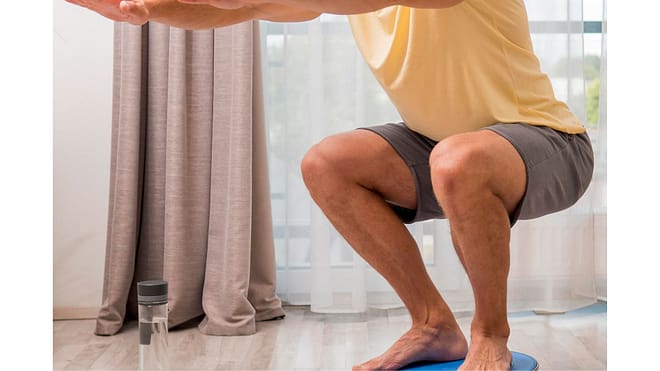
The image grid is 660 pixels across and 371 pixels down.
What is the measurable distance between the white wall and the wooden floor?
13cm

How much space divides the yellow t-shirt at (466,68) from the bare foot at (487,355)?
1.39 feet

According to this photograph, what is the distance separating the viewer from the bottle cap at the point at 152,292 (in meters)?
1.42

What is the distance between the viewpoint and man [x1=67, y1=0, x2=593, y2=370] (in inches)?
57.0

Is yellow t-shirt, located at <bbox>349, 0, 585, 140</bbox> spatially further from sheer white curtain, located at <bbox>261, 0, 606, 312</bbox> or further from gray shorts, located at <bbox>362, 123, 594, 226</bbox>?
sheer white curtain, located at <bbox>261, 0, 606, 312</bbox>

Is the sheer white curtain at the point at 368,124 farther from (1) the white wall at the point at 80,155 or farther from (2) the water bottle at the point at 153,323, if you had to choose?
(2) the water bottle at the point at 153,323

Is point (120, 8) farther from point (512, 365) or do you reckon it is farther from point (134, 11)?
point (512, 365)

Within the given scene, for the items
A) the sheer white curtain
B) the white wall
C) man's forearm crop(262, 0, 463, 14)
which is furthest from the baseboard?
man's forearm crop(262, 0, 463, 14)

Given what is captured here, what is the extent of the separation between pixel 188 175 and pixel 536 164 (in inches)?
49.0

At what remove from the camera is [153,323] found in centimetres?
150

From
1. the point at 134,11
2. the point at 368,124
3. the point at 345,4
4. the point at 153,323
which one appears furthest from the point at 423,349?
the point at 368,124

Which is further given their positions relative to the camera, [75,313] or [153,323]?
[75,313]
